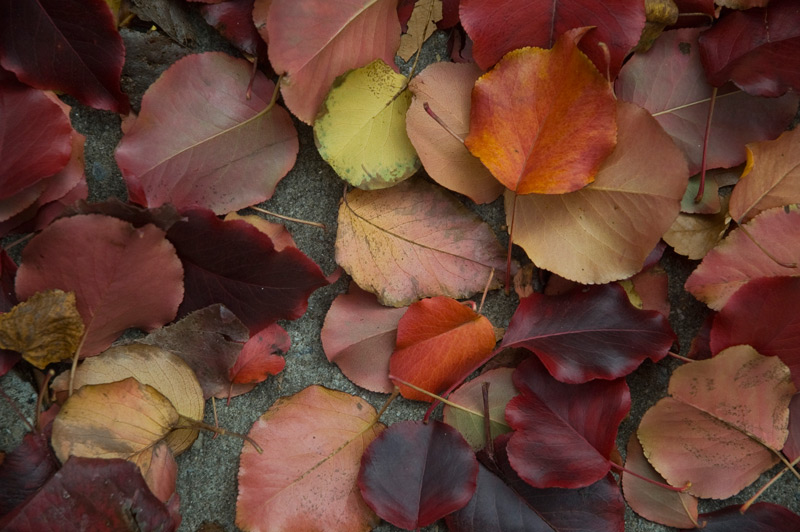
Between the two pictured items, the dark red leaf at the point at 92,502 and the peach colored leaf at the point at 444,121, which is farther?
the peach colored leaf at the point at 444,121

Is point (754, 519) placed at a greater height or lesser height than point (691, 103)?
lesser

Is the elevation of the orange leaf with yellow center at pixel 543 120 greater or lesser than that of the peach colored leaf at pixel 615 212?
greater

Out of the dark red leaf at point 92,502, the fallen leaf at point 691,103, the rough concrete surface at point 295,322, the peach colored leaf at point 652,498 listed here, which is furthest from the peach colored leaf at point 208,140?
the peach colored leaf at point 652,498

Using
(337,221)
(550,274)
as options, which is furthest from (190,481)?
(550,274)

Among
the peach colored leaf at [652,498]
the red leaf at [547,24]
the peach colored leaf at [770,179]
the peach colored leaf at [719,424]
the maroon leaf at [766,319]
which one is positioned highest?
the red leaf at [547,24]

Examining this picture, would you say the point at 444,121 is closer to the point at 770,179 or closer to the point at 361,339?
the point at 361,339

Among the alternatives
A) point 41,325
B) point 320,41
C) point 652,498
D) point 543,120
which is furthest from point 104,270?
point 652,498

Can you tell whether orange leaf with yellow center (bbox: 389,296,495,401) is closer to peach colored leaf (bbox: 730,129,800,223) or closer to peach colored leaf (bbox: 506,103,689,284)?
peach colored leaf (bbox: 506,103,689,284)

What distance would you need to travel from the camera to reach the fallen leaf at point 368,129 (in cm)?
67

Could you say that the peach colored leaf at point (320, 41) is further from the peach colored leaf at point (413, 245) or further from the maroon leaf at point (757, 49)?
the maroon leaf at point (757, 49)

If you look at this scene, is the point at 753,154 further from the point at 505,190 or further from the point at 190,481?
the point at 190,481

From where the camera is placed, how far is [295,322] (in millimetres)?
709

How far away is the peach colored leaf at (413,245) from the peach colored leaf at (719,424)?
222 millimetres

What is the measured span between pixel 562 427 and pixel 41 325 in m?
0.51
